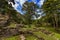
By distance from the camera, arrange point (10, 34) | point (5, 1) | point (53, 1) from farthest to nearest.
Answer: point (53, 1)
point (10, 34)
point (5, 1)

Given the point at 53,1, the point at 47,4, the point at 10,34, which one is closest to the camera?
the point at 10,34

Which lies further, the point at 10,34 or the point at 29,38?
the point at 10,34

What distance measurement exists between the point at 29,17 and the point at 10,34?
2977 cm

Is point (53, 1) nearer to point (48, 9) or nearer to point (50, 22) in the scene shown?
point (48, 9)

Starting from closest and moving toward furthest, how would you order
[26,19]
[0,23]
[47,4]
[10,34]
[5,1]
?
1. [5,1]
2. [10,34]
3. [0,23]
4. [47,4]
5. [26,19]

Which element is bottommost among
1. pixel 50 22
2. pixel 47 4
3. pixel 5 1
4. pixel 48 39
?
pixel 50 22

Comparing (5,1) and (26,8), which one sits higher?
(5,1)

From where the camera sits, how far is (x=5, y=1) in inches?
1029

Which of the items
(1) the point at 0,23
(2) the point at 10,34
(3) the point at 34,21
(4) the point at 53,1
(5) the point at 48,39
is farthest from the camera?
(3) the point at 34,21

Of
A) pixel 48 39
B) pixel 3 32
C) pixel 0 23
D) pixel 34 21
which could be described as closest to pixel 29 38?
pixel 48 39

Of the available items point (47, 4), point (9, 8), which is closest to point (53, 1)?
point (47, 4)

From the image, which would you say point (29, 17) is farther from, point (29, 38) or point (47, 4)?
point (29, 38)

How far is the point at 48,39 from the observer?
30391mm

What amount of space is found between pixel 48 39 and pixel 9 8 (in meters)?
9.04
